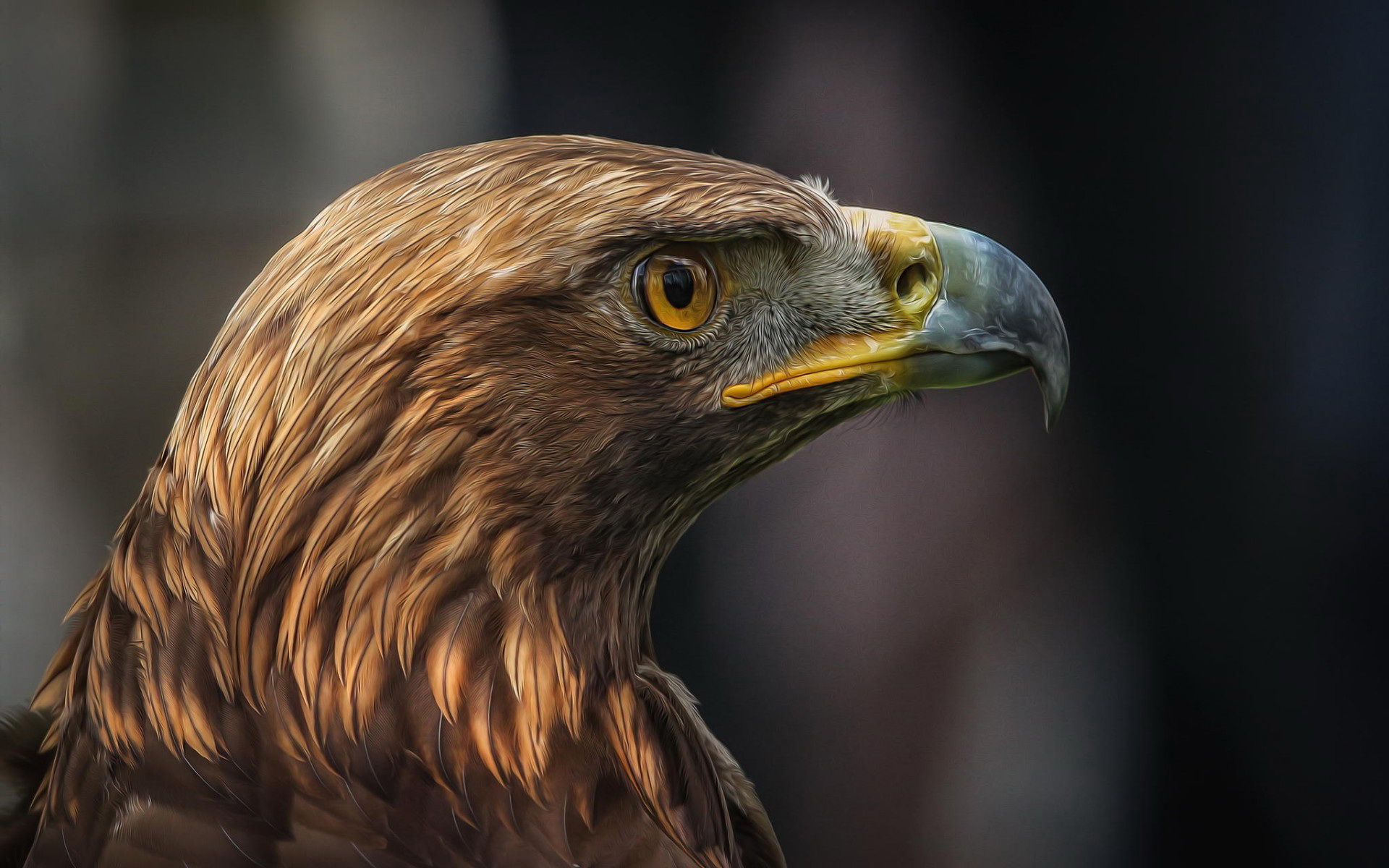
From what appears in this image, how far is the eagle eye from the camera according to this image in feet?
2.10

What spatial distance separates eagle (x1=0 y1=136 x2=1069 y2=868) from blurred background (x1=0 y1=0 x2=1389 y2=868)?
0.83ft

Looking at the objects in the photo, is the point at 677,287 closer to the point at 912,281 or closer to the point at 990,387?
the point at 912,281

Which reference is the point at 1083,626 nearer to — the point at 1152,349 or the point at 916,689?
the point at 916,689

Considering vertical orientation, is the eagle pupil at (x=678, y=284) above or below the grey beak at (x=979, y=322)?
above

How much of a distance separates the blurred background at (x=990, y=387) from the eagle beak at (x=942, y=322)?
219mm

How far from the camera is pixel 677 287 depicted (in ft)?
2.13

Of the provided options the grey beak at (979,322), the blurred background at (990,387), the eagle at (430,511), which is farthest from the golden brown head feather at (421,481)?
the blurred background at (990,387)

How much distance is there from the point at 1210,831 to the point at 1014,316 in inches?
24.2

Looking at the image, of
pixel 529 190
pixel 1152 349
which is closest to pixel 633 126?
pixel 529 190

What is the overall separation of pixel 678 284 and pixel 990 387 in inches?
18.0

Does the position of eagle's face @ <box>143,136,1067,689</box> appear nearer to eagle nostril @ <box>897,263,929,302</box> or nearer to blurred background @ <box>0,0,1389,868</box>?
eagle nostril @ <box>897,263,929,302</box>

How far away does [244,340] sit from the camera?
0.64 meters

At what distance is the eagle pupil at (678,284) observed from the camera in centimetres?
65

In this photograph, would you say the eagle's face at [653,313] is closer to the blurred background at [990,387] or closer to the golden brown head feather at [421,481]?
the golden brown head feather at [421,481]
